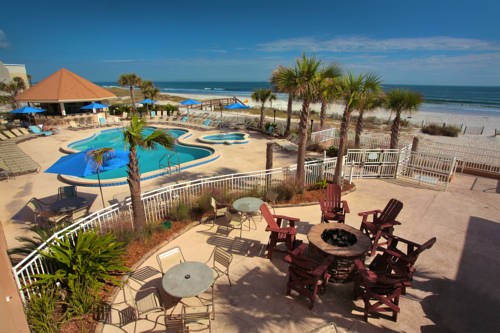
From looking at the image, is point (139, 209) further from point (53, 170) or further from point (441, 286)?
point (441, 286)

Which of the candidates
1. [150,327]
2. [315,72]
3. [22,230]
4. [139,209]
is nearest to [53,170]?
[22,230]

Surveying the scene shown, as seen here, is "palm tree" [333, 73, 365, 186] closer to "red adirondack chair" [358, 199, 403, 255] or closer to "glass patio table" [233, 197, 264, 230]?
"red adirondack chair" [358, 199, 403, 255]

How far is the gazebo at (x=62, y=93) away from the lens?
27.0 meters

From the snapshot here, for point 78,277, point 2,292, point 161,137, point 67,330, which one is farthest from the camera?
point 161,137

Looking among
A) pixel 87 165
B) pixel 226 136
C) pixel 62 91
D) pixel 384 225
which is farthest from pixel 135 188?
pixel 62 91

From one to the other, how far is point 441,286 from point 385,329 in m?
1.89

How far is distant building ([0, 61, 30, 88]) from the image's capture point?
40.9 m

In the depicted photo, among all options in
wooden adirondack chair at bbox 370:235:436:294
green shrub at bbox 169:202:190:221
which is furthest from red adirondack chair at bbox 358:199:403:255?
green shrub at bbox 169:202:190:221

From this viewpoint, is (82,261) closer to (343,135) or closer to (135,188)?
(135,188)

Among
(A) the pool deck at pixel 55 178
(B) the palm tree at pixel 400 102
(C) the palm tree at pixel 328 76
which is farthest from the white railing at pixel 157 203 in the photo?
(B) the palm tree at pixel 400 102

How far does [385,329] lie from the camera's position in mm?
4133

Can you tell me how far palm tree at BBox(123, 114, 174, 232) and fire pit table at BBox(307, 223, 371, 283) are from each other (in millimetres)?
4026

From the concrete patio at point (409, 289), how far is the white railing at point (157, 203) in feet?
3.69

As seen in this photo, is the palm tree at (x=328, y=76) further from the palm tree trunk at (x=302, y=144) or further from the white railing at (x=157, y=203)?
the white railing at (x=157, y=203)
